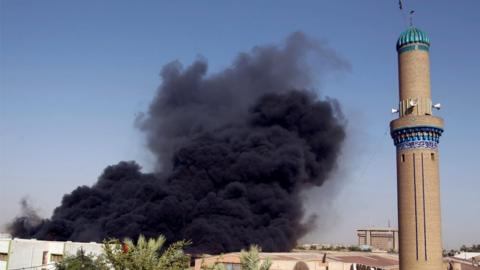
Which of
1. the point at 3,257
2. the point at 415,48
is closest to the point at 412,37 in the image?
the point at 415,48

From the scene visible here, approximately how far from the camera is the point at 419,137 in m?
27.6

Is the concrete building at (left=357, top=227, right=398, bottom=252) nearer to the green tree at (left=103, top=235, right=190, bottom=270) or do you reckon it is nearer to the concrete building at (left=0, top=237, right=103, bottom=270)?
the concrete building at (left=0, top=237, right=103, bottom=270)

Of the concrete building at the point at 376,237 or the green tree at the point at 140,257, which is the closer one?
the green tree at the point at 140,257

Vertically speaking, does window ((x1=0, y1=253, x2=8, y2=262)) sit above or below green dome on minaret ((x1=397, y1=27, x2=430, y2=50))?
below

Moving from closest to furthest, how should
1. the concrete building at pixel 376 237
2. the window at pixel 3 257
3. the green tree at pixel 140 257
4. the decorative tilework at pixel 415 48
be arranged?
the green tree at pixel 140 257 < the decorative tilework at pixel 415 48 < the window at pixel 3 257 < the concrete building at pixel 376 237

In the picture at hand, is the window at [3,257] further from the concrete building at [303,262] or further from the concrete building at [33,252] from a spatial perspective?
the concrete building at [303,262]

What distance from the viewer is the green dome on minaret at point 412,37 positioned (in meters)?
28.6

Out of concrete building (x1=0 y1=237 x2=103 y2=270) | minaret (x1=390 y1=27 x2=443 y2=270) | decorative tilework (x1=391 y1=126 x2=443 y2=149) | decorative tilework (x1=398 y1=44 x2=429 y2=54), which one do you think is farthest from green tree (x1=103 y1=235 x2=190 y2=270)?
concrete building (x1=0 y1=237 x2=103 y2=270)

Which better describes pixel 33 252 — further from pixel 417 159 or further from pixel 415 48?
pixel 415 48

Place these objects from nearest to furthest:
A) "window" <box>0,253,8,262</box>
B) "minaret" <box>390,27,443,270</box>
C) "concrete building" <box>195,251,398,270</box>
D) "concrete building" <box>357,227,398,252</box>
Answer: "minaret" <box>390,27,443,270</box> < "concrete building" <box>195,251,398,270</box> < "window" <box>0,253,8,262</box> < "concrete building" <box>357,227,398,252</box>

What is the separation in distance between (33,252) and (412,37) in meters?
28.0

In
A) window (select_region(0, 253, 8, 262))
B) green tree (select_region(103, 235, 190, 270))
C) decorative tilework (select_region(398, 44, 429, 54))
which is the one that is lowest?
window (select_region(0, 253, 8, 262))

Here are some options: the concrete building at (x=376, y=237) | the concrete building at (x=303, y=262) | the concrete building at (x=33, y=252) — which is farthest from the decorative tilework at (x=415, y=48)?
the concrete building at (x=376, y=237)

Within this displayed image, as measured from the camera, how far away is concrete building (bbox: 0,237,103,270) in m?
32.9
